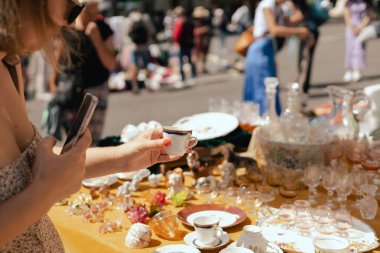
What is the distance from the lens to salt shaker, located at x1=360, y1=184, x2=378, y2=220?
1751 mm

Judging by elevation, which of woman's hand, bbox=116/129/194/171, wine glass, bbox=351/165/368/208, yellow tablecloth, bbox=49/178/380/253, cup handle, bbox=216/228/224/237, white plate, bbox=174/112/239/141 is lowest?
yellow tablecloth, bbox=49/178/380/253

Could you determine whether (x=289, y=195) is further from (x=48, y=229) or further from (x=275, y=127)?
(x=48, y=229)

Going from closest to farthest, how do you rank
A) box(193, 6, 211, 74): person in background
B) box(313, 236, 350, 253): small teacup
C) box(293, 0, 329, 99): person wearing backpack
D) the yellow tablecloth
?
box(313, 236, 350, 253): small teacup, the yellow tablecloth, box(293, 0, 329, 99): person wearing backpack, box(193, 6, 211, 74): person in background

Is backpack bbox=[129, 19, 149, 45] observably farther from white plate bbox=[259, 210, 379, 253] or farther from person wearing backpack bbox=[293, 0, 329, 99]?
white plate bbox=[259, 210, 379, 253]

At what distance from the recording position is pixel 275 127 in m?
2.20

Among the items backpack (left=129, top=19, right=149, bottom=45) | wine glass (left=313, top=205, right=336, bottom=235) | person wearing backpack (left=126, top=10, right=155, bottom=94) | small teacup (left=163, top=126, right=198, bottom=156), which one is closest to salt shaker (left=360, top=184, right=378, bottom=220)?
wine glass (left=313, top=205, right=336, bottom=235)

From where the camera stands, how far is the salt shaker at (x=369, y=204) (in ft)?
5.74

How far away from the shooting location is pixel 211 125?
260 centimetres

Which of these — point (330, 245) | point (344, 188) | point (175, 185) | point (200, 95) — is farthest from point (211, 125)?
point (200, 95)

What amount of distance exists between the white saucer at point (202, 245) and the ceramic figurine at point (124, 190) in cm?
50

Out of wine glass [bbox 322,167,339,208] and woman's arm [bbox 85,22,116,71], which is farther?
woman's arm [bbox 85,22,116,71]

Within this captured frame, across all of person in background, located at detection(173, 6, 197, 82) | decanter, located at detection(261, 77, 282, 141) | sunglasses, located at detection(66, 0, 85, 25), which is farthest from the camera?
person in background, located at detection(173, 6, 197, 82)

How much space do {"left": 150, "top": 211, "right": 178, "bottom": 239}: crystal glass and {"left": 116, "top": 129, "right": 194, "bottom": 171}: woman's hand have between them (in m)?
0.26

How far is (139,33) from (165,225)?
24.1 ft
